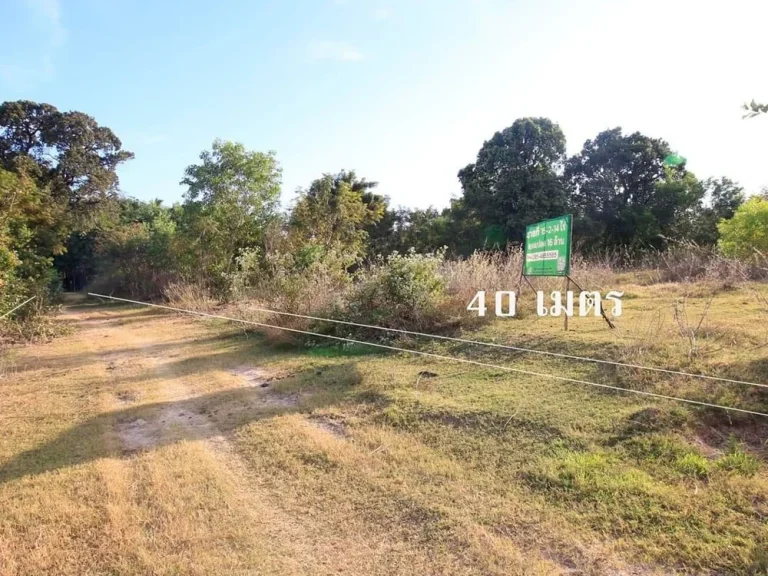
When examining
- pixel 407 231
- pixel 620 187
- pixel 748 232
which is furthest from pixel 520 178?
pixel 748 232

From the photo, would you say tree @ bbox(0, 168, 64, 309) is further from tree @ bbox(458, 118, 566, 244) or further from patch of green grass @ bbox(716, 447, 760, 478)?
tree @ bbox(458, 118, 566, 244)

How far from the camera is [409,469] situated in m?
3.24

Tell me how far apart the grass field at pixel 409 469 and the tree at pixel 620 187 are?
50.9ft

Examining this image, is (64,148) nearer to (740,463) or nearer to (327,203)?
(327,203)

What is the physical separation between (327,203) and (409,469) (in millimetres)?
14636

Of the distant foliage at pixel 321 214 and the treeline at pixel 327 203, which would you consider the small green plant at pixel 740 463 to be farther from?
the treeline at pixel 327 203

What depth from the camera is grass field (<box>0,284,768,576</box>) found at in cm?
235

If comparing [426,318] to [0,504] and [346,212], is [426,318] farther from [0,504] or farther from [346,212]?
[346,212]

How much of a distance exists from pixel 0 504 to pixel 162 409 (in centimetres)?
194

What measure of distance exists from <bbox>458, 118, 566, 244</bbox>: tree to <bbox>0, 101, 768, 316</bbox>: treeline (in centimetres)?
5

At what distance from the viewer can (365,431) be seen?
3.95 metres

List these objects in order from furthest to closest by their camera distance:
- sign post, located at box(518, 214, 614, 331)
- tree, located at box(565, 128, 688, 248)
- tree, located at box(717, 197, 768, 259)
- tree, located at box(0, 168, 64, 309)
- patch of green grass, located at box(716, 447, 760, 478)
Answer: tree, located at box(565, 128, 688, 248), tree, located at box(717, 197, 768, 259), tree, located at box(0, 168, 64, 309), sign post, located at box(518, 214, 614, 331), patch of green grass, located at box(716, 447, 760, 478)

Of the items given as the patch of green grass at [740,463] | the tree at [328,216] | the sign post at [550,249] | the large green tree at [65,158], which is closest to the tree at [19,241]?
the large green tree at [65,158]

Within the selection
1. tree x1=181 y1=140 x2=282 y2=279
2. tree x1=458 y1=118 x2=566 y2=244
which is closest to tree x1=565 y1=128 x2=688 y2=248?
tree x1=458 y1=118 x2=566 y2=244
